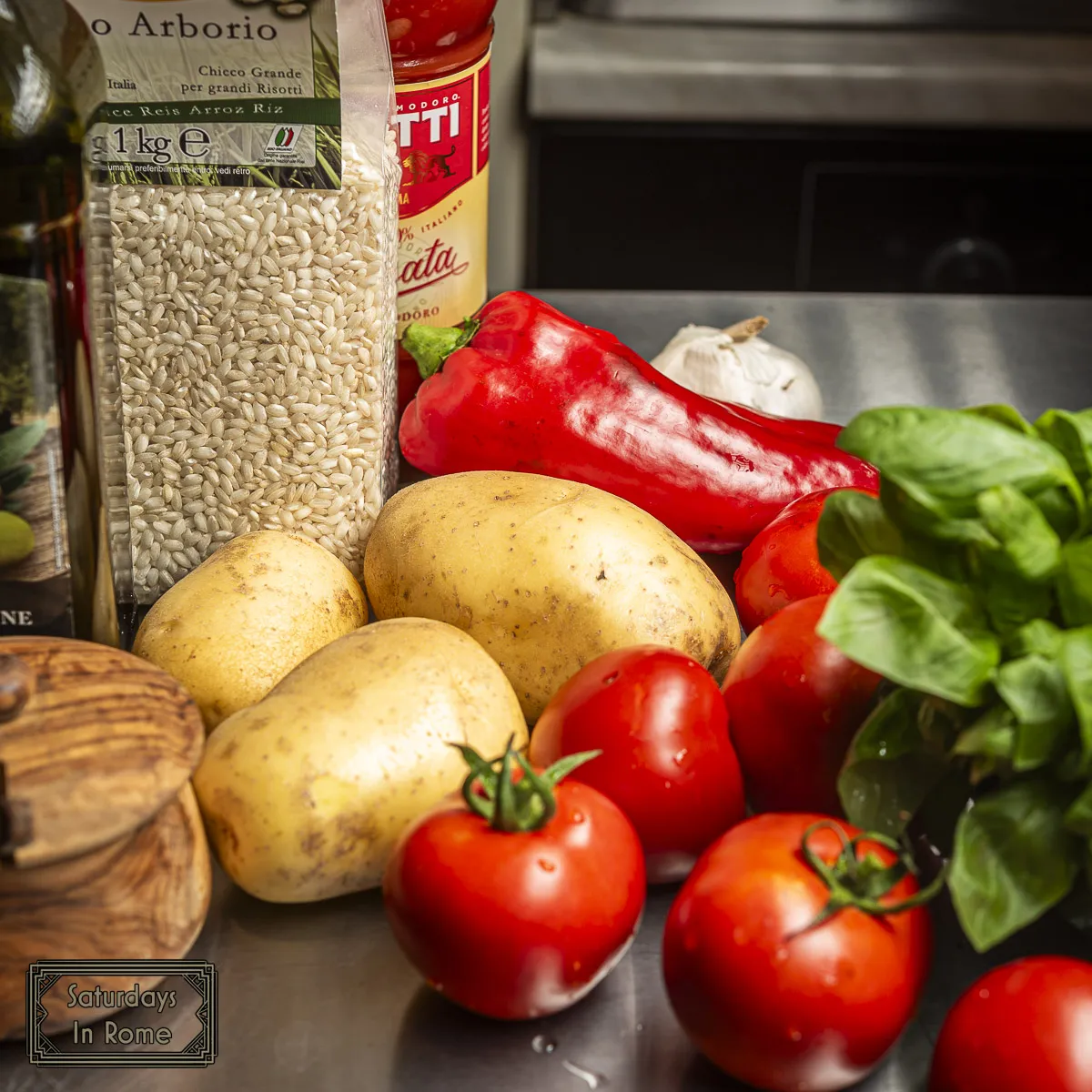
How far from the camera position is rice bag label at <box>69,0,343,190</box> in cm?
61

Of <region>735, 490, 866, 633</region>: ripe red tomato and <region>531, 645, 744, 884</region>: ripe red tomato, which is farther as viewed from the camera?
<region>735, 490, 866, 633</region>: ripe red tomato

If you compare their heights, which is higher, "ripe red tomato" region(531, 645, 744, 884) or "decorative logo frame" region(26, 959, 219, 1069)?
"ripe red tomato" region(531, 645, 744, 884)

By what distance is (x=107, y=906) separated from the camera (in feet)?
1.53

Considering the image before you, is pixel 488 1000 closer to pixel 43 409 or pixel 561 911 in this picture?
pixel 561 911

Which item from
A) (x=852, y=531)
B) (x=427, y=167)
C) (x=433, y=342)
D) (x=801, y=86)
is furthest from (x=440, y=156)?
(x=801, y=86)

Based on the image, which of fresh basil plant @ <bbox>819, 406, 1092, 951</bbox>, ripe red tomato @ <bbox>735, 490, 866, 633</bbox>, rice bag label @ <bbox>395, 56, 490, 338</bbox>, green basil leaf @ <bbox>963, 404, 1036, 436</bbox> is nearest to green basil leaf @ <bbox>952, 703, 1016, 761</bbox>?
fresh basil plant @ <bbox>819, 406, 1092, 951</bbox>

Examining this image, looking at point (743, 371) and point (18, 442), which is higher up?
point (18, 442)

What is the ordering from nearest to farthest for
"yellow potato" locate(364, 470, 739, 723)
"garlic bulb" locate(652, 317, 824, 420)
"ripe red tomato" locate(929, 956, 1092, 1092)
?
"ripe red tomato" locate(929, 956, 1092, 1092) → "yellow potato" locate(364, 470, 739, 723) → "garlic bulb" locate(652, 317, 824, 420)

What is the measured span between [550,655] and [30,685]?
26cm

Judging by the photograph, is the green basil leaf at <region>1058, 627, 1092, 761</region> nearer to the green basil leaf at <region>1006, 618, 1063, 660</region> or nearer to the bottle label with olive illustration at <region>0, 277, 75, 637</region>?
the green basil leaf at <region>1006, 618, 1063, 660</region>

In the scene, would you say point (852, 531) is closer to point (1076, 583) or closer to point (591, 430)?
point (1076, 583)

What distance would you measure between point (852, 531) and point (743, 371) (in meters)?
0.50

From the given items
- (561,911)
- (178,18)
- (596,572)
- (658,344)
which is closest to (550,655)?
(596,572)

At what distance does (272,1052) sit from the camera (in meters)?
0.50
